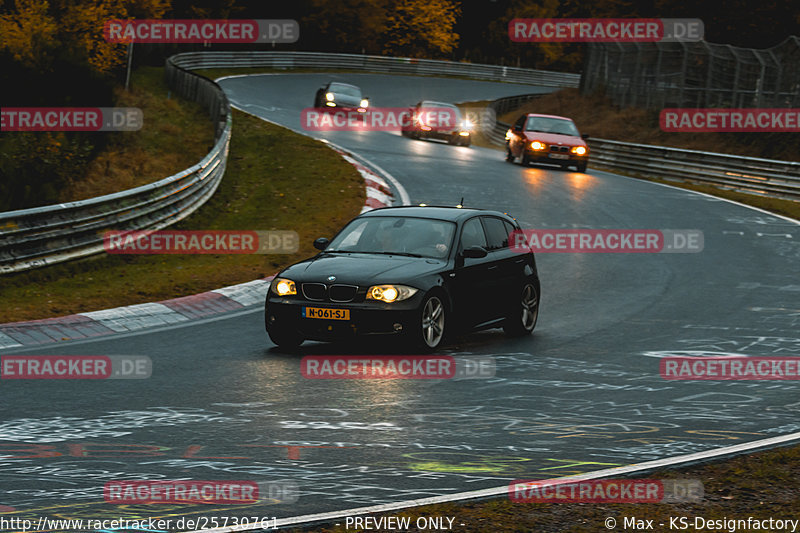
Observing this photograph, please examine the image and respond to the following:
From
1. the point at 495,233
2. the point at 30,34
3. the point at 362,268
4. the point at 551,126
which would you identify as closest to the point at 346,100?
the point at 30,34

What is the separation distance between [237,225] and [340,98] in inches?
953

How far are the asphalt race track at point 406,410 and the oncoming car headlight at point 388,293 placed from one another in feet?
2.86

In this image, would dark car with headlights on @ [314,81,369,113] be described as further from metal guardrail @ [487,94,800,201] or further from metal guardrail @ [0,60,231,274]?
metal guardrail @ [0,60,231,274]

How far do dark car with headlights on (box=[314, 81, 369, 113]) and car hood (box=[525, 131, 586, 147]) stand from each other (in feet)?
38.1

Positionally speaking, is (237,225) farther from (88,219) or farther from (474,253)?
(474,253)

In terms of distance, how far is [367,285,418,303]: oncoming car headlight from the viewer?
1070 centimetres

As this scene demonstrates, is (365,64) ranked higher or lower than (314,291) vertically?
higher
